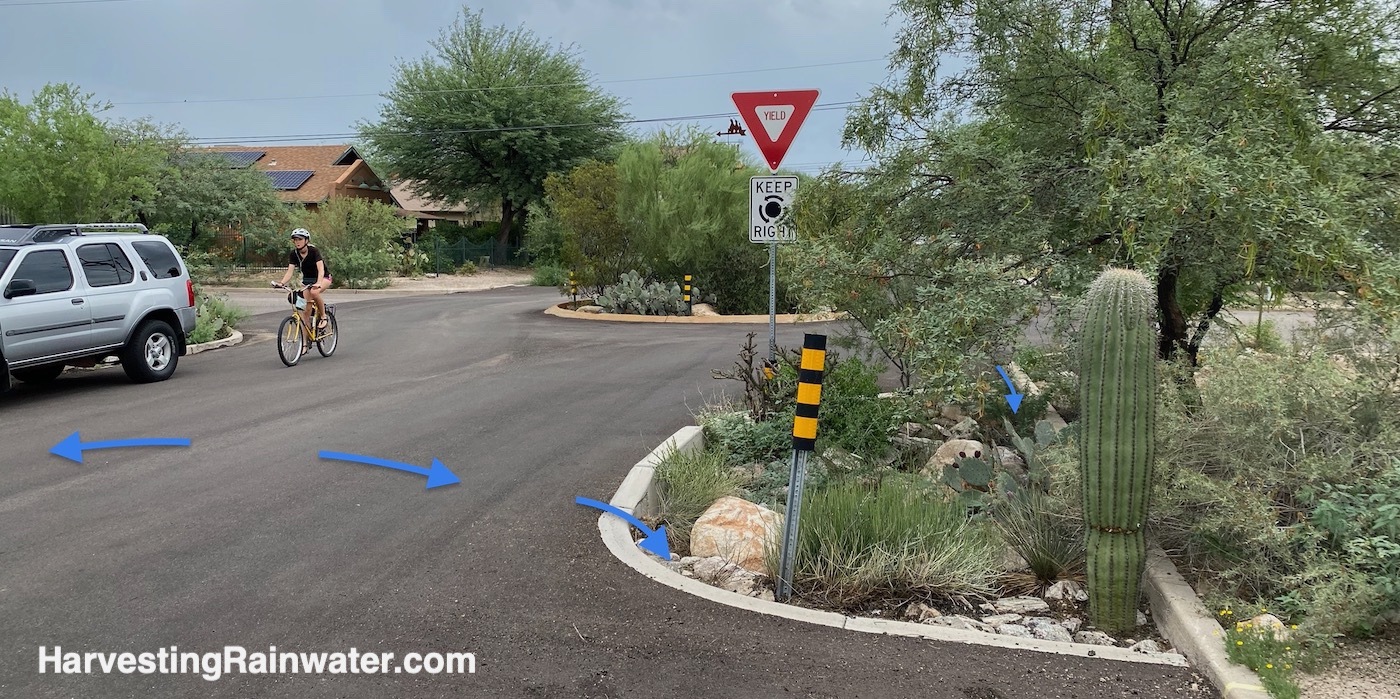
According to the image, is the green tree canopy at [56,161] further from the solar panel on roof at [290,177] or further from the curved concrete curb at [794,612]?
the solar panel on roof at [290,177]

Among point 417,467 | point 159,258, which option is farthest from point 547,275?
point 417,467

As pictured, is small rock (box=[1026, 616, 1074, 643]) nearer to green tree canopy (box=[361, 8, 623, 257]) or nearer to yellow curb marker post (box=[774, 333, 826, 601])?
yellow curb marker post (box=[774, 333, 826, 601])

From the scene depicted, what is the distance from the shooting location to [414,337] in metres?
17.1

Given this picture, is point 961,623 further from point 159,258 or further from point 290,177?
point 290,177

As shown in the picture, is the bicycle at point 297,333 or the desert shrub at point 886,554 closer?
the desert shrub at point 886,554

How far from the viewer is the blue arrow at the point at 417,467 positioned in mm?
6844

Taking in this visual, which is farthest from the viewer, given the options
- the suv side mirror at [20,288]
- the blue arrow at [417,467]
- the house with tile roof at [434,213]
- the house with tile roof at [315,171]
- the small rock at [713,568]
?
the house with tile roof at [434,213]

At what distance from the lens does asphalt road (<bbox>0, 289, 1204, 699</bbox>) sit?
3791mm

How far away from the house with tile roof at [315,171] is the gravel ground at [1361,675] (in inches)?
1824

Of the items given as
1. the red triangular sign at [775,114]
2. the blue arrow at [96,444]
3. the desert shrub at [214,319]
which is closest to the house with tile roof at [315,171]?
the desert shrub at [214,319]

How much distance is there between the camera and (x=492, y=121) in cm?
4378

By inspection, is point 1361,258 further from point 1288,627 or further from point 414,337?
point 414,337

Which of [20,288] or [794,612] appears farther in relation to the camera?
[20,288]

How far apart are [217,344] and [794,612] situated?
13.7m
